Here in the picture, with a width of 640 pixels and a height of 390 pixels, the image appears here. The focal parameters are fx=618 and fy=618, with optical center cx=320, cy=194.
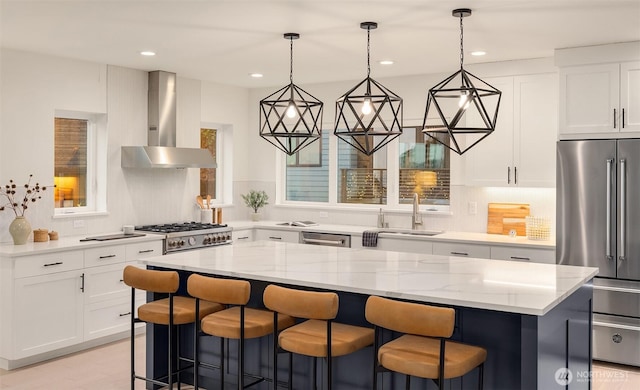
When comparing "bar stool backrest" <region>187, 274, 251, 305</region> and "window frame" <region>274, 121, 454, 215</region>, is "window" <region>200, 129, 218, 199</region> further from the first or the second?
"bar stool backrest" <region>187, 274, 251, 305</region>

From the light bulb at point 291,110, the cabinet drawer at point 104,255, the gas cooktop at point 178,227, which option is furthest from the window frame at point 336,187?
the light bulb at point 291,110

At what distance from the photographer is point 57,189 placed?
5.93 metres

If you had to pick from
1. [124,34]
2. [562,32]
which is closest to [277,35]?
[124,34]

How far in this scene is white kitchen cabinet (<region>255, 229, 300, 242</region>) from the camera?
6.90m

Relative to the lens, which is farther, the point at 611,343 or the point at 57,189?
the point at 57,189

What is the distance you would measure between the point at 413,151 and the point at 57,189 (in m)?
3.71

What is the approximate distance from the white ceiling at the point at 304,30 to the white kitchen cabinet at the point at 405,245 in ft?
5.69

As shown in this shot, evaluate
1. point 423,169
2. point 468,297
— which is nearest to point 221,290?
point 468,297

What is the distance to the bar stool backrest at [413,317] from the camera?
9.39 feet

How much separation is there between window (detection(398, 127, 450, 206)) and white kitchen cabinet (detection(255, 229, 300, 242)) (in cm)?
126

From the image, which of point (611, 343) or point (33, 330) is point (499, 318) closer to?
point (611, 343)

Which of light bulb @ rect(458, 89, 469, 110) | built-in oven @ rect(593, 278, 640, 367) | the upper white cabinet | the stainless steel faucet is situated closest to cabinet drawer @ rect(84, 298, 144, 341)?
the stainless steel faucet

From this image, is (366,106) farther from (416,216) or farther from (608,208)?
(416,216)

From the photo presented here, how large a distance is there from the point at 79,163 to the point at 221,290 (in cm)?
326
